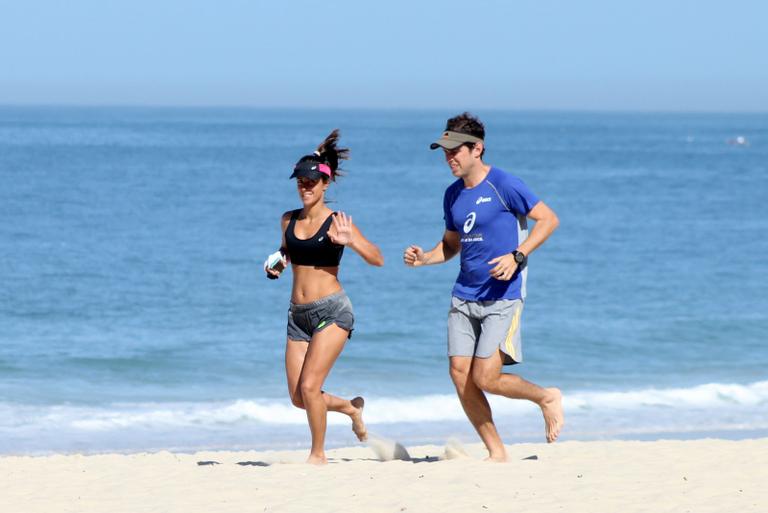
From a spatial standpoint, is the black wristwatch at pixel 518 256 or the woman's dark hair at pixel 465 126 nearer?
the black wristwatch at pixel 518 256

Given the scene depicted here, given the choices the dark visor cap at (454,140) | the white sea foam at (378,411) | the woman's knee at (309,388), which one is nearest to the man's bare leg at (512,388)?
the woman's knee at (309,388)

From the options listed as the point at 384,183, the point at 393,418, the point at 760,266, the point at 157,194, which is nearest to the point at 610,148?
the point at 384,183

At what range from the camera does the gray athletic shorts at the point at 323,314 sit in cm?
734

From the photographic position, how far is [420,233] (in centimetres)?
3462

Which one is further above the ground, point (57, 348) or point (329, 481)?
point (329, 481)

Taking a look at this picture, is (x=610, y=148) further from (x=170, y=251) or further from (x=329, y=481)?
(x=329, y=481)

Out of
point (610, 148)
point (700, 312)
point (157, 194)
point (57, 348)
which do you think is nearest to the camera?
point (57, 348)

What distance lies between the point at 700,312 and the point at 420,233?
14.7 m

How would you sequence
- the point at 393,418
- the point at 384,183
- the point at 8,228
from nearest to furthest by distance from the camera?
the point at 393,418 → the point at 8,228 → the point at 384,183

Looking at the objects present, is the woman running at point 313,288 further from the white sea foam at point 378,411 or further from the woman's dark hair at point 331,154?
the white sea foam at point 378,411

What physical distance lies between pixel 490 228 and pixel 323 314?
42.4 inches

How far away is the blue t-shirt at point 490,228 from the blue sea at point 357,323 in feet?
4.36

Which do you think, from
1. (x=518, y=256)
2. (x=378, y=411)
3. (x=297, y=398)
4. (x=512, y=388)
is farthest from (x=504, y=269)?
(x=378, y=411)

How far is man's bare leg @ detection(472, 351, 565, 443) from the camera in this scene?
718 centimetres
